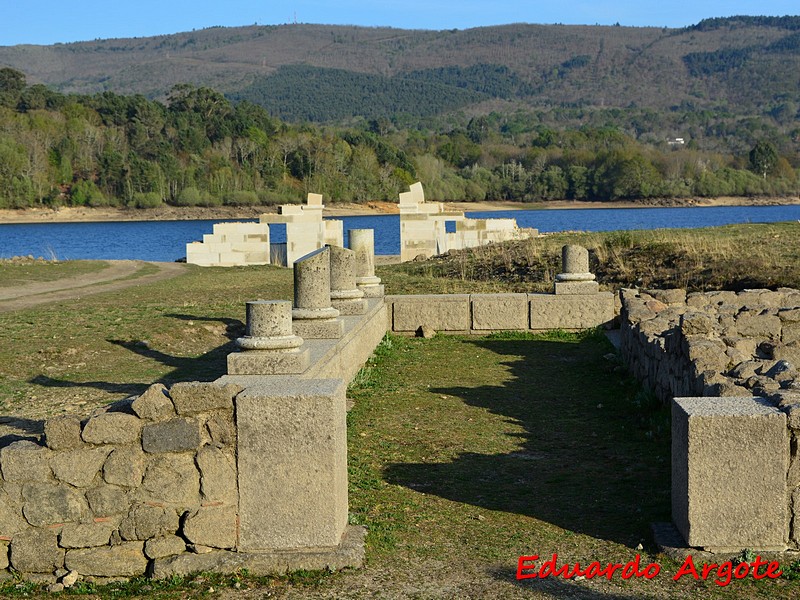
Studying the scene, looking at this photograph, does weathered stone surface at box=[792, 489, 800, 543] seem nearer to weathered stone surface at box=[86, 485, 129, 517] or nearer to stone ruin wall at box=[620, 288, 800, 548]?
stone ruin wall at box=[620, 288, 800, 548]

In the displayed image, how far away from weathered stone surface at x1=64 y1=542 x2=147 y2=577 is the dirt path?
489 inches

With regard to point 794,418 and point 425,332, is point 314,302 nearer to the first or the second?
point 425,332

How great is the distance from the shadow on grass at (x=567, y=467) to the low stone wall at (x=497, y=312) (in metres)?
3.83

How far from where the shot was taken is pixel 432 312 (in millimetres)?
15586

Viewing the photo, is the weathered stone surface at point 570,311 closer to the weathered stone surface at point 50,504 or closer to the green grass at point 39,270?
the weathered stone surface at point 50,504

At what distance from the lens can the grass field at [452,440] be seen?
578cm

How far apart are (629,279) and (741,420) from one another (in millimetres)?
15757

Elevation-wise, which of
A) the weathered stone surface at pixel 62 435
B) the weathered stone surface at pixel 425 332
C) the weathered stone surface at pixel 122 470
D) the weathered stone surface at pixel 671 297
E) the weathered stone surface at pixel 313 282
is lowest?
the weathered stone surface at pixel 425 332

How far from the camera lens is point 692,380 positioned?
8.52 meters

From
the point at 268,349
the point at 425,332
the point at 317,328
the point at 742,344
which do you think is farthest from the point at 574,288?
the point at 268,349

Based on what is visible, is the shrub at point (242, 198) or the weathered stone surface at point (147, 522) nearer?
the weathered stone surface at point (147, 522)

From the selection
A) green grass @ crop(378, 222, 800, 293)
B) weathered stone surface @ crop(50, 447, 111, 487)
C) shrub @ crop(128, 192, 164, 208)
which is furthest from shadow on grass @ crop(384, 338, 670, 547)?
shrub @ crop(128, 192, 164, 208)

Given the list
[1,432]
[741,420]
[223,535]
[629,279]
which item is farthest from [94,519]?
[629,279]

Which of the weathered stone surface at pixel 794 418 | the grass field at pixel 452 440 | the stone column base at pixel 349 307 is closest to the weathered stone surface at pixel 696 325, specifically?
the grass field at pixel 452 440
